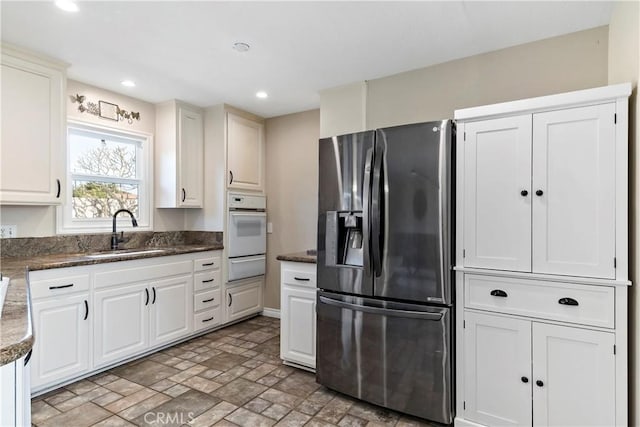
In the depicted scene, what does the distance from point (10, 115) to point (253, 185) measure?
2276mm

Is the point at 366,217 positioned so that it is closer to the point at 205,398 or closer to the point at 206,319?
the point at 205,398

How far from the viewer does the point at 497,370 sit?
6.43 feet

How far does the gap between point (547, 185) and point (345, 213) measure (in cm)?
118

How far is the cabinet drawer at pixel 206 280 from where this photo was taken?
356 centimetres

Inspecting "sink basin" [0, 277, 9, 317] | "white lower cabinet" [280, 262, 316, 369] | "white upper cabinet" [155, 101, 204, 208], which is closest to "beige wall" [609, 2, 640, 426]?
"white lower cabinet" [280, 262, 316, 369]

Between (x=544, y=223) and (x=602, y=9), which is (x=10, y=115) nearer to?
(x=544, y=223)

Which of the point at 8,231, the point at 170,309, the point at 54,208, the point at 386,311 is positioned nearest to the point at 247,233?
the point at 170,309

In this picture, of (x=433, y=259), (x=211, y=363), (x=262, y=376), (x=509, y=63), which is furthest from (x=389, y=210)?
(x=211, y=363)

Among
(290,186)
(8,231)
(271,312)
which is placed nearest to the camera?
(8,231)

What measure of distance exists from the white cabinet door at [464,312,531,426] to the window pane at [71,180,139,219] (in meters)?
3.37

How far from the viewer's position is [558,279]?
5.92ft

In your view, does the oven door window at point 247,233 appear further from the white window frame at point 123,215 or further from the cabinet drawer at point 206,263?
the white window frame at point 123,215

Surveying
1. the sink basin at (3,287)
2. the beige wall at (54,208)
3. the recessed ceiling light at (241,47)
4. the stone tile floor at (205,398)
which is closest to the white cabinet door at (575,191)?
the stone tile floor at (205,398)

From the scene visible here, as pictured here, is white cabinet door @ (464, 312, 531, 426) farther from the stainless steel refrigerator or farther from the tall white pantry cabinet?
the stainless steel refrigerator
